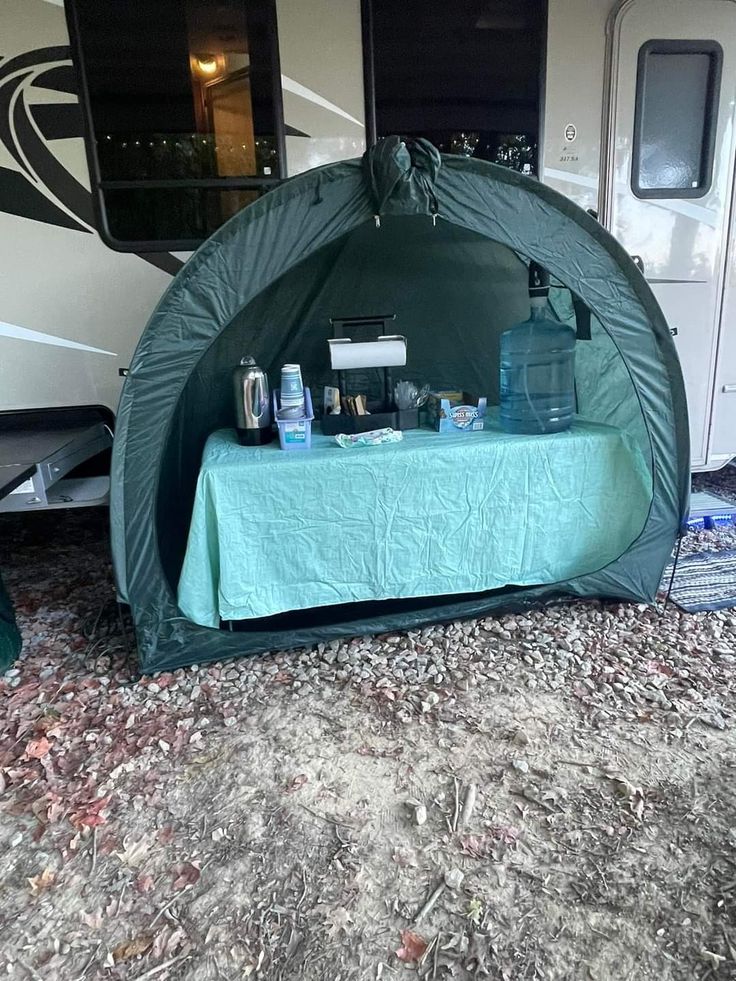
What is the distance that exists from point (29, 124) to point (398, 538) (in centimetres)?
222

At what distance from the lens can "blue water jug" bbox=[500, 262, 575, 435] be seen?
8.89 feet

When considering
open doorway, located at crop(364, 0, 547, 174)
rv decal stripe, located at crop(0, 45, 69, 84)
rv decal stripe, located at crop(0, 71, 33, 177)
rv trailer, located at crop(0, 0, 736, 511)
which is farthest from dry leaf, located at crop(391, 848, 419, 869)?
rv decal stripe, located at crop(0, 45, 69, 84)

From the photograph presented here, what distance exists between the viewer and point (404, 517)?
248 cm

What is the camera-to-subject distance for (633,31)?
298 centimetres

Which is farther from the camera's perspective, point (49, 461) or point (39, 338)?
point (39, 338)

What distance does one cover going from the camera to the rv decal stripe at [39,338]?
2867 mm

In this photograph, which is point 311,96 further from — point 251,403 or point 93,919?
point 93,919

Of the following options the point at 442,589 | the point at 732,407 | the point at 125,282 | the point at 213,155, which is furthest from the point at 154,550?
the point at 732,407

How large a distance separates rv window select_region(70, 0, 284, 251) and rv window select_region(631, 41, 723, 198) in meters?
1.67

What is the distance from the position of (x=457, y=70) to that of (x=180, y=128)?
120 cm

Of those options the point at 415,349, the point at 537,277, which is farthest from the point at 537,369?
the point at 415,349

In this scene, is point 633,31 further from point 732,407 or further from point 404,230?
point 732,407

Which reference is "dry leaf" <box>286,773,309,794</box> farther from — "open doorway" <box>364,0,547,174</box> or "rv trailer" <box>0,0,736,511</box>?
"open doorway" <box>364,0,547,174</box>

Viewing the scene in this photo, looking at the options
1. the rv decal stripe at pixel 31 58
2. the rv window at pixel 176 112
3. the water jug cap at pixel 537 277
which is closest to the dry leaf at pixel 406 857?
the water jug cap at pixel 537 277
